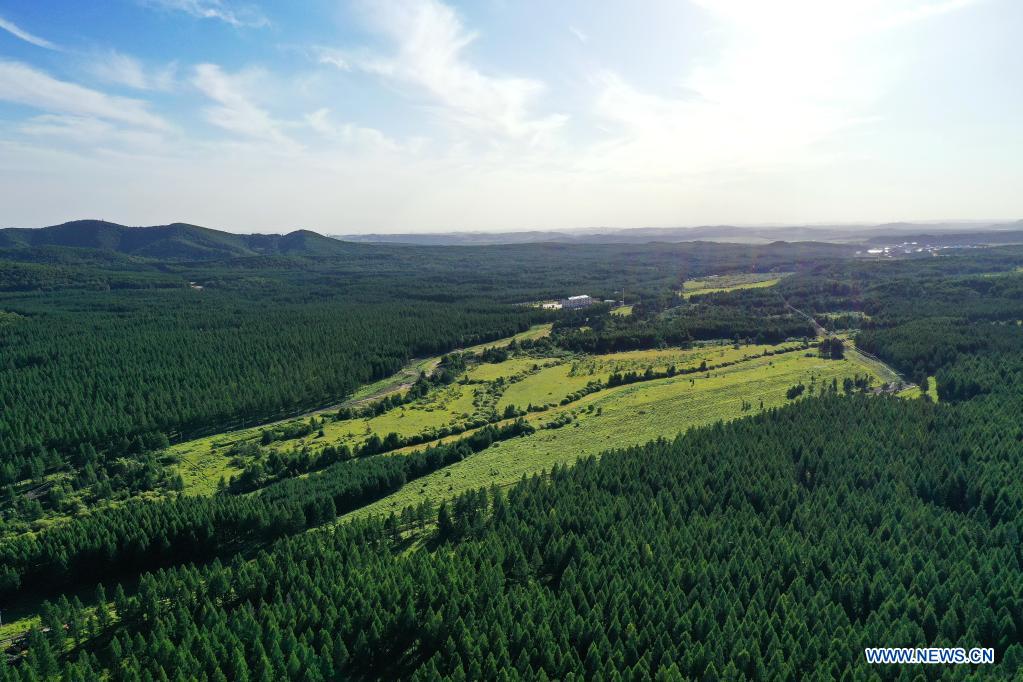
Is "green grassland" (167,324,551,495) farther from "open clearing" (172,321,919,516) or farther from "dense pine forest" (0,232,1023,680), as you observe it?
"dense pine forest" (0,232,1023,680)

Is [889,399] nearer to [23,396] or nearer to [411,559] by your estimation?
[411,559]

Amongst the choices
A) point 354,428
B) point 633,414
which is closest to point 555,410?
point 633,414

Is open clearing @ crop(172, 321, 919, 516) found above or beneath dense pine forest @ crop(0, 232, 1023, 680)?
beneath

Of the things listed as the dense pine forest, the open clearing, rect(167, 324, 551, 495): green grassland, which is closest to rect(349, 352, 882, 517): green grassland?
the open clearing

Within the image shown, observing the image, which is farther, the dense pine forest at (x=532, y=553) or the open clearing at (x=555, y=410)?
the open clearing at (x=555, y=410)

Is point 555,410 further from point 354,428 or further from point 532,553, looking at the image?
point 532,553

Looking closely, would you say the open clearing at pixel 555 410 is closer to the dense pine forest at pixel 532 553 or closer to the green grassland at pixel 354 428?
the green grassland at pixel 354 428

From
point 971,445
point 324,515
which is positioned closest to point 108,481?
point 324,515

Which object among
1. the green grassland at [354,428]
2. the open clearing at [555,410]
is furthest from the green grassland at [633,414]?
the green grassland at [354,428]
